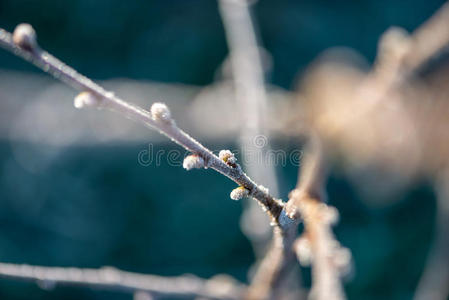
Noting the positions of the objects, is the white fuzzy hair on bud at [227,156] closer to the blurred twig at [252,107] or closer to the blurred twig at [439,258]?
the blurred twig at [252,107]

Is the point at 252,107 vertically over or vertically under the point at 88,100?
over

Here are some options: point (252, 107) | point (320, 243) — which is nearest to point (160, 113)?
point (320, 243)

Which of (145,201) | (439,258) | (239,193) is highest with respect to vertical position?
(145,201)

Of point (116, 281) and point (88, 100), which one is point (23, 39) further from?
point (116, 281)

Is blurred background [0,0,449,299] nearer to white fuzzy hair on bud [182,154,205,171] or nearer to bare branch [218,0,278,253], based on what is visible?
bare branch [218,0,278,253]

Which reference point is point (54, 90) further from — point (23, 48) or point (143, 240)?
point (23, 48)

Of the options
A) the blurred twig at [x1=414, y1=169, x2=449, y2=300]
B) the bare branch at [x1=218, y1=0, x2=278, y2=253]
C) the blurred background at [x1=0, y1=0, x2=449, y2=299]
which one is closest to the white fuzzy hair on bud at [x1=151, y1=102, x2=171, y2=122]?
the bare branch at [x1=218, y1=0, x2=278, y2=253]
